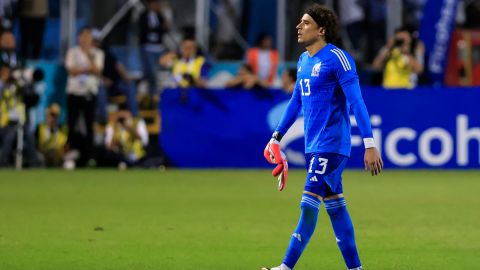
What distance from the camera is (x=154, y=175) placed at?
1898cm

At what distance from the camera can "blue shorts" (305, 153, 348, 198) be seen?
26.4 ft

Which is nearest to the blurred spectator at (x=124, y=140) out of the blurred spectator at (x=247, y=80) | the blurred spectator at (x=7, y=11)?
the blurred spectator at (x=247, y=80)

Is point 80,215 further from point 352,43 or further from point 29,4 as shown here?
point 352,43

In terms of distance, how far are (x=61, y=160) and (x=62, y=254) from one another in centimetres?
1149

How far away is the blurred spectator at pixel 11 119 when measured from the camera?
65.9 ft

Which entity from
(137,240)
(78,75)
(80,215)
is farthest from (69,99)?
(137,240)

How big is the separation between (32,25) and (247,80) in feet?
14.7

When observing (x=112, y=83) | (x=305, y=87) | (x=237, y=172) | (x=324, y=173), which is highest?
(x=305, y=87)

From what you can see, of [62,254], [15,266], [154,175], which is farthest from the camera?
[154,175]

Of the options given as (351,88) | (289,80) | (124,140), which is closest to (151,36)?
(124,140)

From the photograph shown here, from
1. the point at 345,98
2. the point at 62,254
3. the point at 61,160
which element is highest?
the point at 345,98

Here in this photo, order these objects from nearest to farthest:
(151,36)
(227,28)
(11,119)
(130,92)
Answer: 1. (11,119)
2. (151,36)
3. (130,92)
4. (227,28)

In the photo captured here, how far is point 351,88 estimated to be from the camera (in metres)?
7.99

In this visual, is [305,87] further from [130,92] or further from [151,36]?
[130,92]
